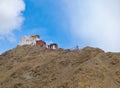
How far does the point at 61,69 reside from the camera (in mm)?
51000

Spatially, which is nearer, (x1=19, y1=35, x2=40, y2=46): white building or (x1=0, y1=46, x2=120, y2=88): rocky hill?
(x1=0, y1=46, x2=120, y2=88): rocky hill

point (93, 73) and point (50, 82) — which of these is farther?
point (50, 82)

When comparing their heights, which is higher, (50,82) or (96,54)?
(96,54)

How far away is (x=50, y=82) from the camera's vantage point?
47.5 m

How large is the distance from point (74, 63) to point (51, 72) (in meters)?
3.61

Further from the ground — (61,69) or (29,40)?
(29,40)

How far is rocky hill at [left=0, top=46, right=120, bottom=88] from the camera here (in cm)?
4334

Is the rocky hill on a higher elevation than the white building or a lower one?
lower

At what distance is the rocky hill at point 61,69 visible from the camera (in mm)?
43344

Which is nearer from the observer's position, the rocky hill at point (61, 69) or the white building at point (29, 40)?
the rocky hill at point (61, 69)

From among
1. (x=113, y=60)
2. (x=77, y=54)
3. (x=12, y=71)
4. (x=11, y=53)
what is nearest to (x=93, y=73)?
(x=113, y=60)

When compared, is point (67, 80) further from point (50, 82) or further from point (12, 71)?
point (12, 71)

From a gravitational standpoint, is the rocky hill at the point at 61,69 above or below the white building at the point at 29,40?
below

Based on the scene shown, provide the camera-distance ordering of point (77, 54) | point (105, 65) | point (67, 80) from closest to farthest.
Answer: point (67, 80) < point (105, 65) < point (77, 54)
